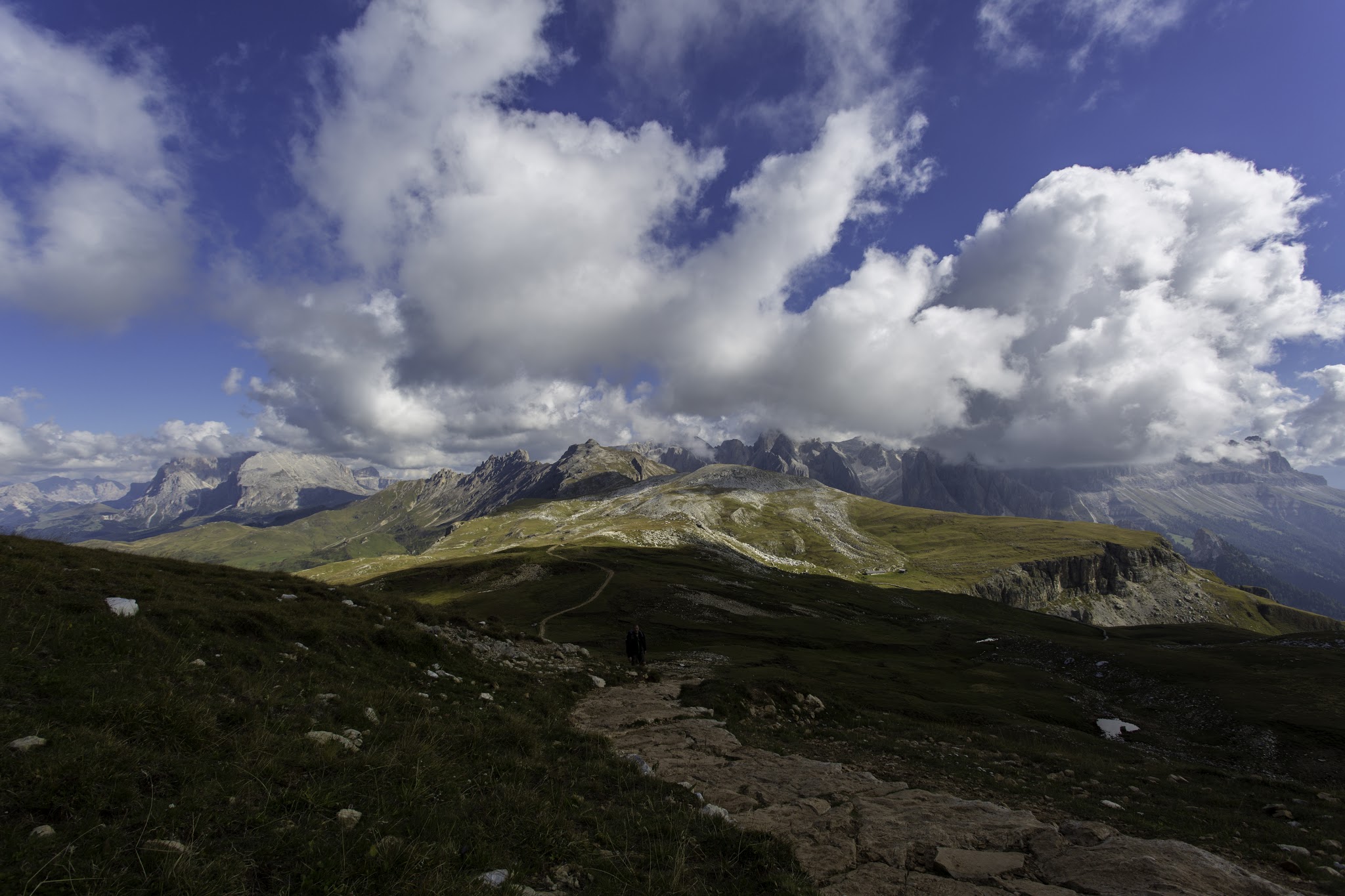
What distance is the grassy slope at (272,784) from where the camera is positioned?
6371 mm

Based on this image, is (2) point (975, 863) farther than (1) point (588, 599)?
No

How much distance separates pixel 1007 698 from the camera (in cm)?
4375

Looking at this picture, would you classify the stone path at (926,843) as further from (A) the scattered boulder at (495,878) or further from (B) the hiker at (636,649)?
(B) the hiker at (636,649)

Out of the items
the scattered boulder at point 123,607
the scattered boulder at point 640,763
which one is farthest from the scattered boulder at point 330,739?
the scattered boulder at point 123,607

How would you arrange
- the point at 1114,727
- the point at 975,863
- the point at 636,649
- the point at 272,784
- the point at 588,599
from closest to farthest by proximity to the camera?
the point at 272,784
the point at 975,863
the point at 636,649
the point at 1114,727
the point at 588,599

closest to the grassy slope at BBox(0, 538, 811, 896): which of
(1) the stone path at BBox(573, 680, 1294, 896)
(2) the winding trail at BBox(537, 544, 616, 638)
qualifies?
(1) the stone path at BBox(573, 680, 1294, 896)

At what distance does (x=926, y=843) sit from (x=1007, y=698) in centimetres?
4227

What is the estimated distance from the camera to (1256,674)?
2144 inches

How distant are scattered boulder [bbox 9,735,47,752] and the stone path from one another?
1097 centimetres

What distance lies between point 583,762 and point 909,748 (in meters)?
→ 15.4

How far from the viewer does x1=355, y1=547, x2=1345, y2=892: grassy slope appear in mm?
18172

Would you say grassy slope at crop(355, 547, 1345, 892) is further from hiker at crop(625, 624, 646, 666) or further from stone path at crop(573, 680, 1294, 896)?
hiker at crop(625, 624, 646, 666)

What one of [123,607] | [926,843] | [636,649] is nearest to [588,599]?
[636,649]

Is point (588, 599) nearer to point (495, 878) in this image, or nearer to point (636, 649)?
point (636, 649)
